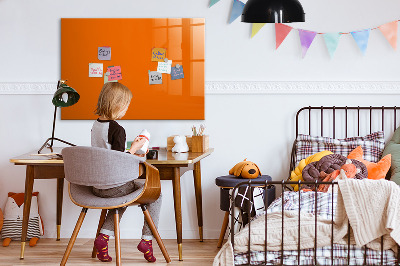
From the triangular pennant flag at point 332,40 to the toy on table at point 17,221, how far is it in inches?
93.5

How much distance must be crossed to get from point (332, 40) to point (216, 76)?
2.82 feet

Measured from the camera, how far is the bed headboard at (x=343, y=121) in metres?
4.32

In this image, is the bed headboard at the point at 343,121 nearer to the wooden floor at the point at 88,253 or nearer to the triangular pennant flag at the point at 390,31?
the triangular pennant flag at the point at 390,31

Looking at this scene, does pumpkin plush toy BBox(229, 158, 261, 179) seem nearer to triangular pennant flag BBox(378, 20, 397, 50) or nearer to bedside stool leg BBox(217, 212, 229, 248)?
bedside stool leg BBox(217, 212, 229, 248)

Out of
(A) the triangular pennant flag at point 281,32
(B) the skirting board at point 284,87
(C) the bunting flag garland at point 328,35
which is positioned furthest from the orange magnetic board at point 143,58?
(A) the triangular pennant flag at point 281,32

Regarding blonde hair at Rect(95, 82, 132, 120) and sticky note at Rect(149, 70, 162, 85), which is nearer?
blonde hair at Rect(95, 82, 132, 120)

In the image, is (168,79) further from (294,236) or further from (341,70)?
(294,236)

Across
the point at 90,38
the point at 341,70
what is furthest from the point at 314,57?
the point at 90,38

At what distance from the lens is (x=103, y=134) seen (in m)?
3.41

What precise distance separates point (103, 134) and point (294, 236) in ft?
3.94

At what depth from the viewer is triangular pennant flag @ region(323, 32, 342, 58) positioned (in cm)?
427

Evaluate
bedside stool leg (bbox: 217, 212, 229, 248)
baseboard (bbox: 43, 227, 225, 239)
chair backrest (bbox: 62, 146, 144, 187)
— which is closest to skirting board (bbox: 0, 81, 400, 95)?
bedside stool leg (bbox: 217, 212, 229, 248)

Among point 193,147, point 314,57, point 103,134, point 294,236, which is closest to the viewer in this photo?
point 294,236

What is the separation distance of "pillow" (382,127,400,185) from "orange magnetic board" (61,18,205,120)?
1321 mm
